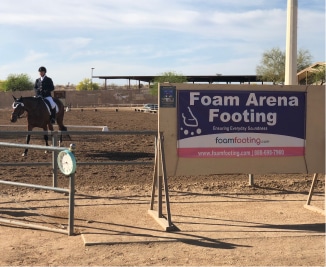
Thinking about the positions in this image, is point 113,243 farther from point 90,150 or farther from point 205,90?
point 90,150

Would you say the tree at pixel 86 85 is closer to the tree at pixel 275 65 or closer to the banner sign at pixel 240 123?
the tree at pixel 275 65

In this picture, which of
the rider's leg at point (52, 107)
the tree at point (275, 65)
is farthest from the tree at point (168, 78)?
the rider's leg at point (52, 107)

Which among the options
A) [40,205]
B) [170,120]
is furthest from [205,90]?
[40,205]

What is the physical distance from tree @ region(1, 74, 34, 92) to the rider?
101184 millimetres

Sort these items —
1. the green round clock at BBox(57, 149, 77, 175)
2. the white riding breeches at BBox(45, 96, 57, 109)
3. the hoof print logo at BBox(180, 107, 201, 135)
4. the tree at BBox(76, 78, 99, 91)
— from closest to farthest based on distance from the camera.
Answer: the green round clock at BBox(57, 149, 77, 175), the hoof print logo at BBox(180, 107, 201, 135), the white riding breeches at BBox(45, 96, 57, 109), the tree at BBox(76, 78, 99, 91)

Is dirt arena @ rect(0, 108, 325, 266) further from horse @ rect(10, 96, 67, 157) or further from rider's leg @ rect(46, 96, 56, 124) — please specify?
rider's leg @ rect(46, 96, 56, 124)

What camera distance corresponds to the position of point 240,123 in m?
7.43

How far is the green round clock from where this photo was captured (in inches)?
241

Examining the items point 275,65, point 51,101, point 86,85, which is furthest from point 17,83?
point 51,101

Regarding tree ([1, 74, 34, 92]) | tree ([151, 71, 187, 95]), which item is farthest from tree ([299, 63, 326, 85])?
tree ([1, 74, 34, 92])

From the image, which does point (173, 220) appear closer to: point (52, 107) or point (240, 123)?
point (240, 123)

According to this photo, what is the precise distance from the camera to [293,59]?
30.9 feet

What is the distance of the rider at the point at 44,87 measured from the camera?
1482 cm

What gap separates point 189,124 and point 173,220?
59.3 inches
